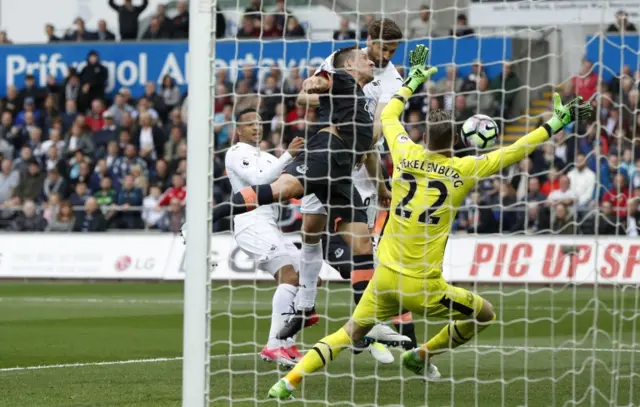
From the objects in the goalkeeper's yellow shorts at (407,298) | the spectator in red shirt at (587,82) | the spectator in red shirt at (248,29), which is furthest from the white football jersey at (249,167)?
the spectator in red shirt at (248,29)

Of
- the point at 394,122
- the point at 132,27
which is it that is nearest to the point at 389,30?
the point at 394,122

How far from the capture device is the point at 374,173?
31.1 feet

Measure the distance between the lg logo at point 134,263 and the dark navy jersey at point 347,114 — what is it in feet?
34.5

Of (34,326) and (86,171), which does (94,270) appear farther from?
(34,326)

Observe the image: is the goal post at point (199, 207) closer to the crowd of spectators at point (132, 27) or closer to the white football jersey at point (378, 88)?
the white football jersey at point (378, 88)

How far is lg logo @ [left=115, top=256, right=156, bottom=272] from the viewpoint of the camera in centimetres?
1914

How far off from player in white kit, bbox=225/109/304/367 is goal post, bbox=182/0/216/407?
2.37 metres

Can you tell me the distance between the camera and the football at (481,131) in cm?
739

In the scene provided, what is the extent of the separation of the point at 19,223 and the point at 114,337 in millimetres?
10292

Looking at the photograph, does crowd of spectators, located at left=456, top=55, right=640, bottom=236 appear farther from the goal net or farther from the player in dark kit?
the player in dark kit

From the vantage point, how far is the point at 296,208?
18.8 m

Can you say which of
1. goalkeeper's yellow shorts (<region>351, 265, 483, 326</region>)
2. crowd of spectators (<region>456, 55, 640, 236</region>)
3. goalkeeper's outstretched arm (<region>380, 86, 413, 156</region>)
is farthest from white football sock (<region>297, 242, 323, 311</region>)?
crowd of spectators (<region>456, 55, 640, 236</region>)

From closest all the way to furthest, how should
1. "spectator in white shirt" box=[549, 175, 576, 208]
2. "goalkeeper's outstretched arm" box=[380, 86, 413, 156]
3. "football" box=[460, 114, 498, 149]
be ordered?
"goalkeeper's outstretched arm" box=[380, 86, 413, 156] < "football" box=[460, 114, 498, 149] < "spectator in white shirt" box=[549, 175, 576, 208]

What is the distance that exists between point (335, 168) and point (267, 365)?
1.65 metres
